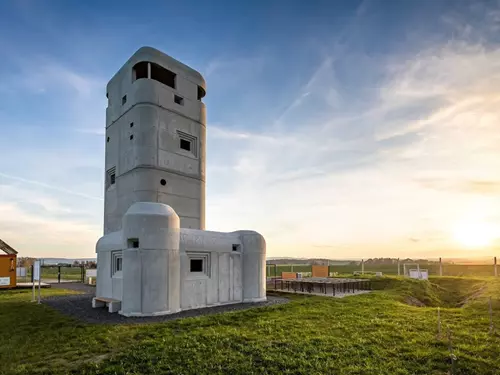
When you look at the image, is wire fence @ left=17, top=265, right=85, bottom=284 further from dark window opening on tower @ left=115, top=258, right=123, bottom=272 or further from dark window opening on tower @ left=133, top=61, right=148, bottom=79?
dark window opening on tower @ left=133, top=61, right=148, bottom=79

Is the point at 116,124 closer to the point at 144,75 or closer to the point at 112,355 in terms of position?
the point at 144,75

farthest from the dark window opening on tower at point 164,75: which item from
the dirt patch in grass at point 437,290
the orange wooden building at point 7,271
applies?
the dirt patch in grass at point 437,290

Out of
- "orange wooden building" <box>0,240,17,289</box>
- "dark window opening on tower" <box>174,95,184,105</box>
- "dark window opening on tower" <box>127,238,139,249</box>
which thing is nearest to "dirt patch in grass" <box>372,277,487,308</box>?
"dark window opening on tower" <box>127,238,139,249</box>

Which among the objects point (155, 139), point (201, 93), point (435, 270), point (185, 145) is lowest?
point (435, 270)

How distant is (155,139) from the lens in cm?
1689

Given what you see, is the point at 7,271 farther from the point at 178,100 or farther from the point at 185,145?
the point at 178,100

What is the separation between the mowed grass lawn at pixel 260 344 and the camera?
24.1 ft

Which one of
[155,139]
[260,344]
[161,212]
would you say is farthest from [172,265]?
[155,139]

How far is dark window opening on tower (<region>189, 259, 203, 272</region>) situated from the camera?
48.2ft

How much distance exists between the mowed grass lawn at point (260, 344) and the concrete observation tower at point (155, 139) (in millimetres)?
6734

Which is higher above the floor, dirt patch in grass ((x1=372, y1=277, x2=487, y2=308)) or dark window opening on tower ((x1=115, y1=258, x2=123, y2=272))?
dark window opening on tower ((x1=115, y1=258, x2=123, y2=272))

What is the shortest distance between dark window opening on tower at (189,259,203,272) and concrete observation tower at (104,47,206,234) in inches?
123

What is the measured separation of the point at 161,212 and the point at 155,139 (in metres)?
5.25

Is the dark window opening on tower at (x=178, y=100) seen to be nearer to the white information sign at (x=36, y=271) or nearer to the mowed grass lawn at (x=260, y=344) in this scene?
the white information sign at (x=36, y=271)
